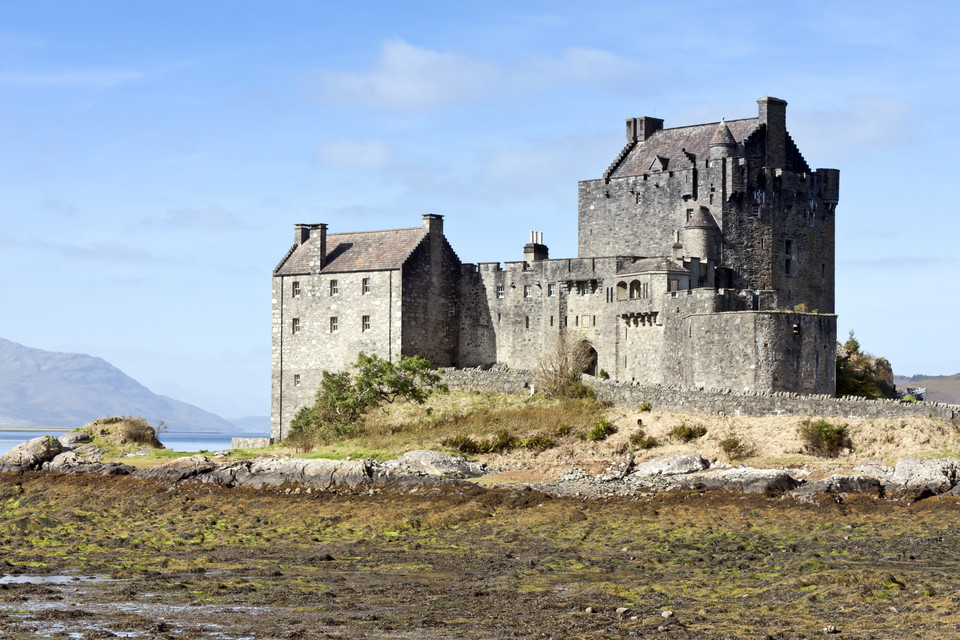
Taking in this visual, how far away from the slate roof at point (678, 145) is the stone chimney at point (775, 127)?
533mm

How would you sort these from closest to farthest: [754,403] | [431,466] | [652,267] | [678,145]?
[431,466] → [754,403] → [652,267] → [678,145]

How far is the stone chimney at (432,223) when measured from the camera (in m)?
60.2

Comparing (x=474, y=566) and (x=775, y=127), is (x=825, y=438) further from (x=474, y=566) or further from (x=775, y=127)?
(x=775, y=127)

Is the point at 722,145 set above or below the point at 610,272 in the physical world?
above

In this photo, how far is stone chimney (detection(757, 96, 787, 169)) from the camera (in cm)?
5781

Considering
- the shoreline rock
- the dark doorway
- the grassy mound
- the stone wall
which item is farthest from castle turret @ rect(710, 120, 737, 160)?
the grassy mound

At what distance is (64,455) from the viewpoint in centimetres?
4719

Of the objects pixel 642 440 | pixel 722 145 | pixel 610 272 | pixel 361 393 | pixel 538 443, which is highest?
pixel 722 145

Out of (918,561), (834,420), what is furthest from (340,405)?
(918,561)

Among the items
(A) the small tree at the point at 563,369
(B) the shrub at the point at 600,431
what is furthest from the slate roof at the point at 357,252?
(B) the shrub at the point at 600,431

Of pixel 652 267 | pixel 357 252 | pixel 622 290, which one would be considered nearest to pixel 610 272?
pixel 622 290

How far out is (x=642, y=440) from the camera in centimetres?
4338

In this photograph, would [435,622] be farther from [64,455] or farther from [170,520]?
[64,455]

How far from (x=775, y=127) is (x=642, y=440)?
20.6 m
